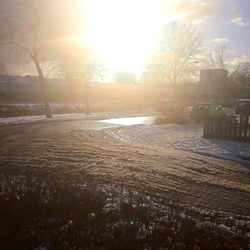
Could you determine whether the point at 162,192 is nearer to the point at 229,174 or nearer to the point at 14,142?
the point at 229,174

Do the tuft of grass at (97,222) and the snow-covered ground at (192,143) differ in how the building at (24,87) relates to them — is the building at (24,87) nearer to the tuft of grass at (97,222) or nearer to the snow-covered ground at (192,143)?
the snow-covered ground at (192,143)

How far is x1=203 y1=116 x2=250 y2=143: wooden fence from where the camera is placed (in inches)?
634

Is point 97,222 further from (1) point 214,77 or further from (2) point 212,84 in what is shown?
(1) point 214,77

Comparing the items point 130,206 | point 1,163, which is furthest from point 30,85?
point 130,206

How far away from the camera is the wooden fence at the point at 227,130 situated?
634 inches

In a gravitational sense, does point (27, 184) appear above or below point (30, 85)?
above

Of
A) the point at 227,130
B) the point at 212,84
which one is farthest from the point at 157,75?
the point at 227,130

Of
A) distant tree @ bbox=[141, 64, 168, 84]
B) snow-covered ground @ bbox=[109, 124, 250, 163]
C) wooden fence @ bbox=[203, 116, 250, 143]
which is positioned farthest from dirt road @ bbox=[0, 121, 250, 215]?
distant tree @ bbox=[141, 64, 168, 84]

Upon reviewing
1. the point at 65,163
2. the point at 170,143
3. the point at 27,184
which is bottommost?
the point at 170,143

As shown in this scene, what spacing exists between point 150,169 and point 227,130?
309 inches

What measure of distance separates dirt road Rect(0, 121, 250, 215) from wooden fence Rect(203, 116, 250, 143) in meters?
4.29

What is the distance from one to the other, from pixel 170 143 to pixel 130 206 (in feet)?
31.7

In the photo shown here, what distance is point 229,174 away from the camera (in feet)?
33.3

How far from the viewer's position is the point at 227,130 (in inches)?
653
